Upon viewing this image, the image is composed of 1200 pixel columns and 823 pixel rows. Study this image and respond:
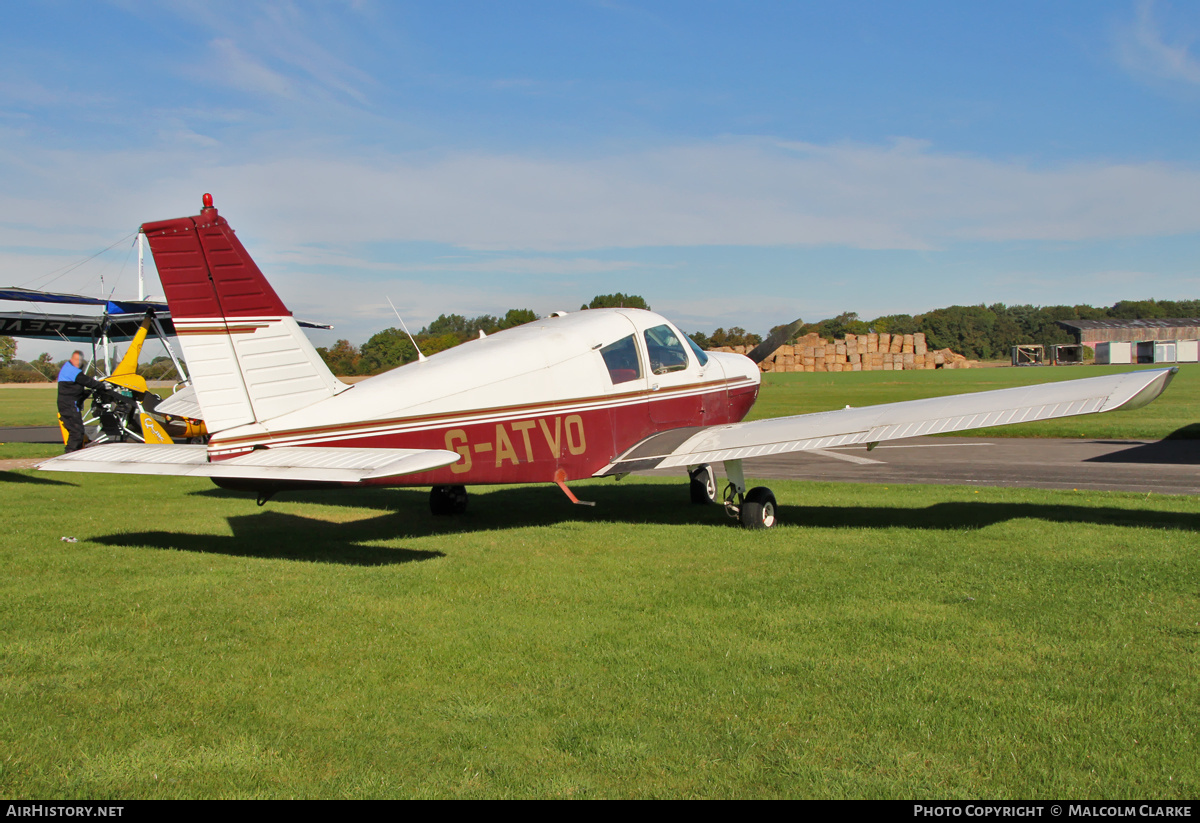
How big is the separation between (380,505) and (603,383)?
14.1 ft

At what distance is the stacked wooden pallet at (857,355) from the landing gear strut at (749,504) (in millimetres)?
76638

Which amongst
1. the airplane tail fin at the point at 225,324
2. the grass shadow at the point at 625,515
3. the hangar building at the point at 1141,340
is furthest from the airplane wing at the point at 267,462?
the hangar building at the point at 1141,340

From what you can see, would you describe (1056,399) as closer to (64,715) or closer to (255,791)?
(255,791)

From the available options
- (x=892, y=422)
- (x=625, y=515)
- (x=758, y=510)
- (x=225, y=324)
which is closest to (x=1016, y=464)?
(x=892, y=422)

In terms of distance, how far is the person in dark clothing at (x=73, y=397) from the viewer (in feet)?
52.1

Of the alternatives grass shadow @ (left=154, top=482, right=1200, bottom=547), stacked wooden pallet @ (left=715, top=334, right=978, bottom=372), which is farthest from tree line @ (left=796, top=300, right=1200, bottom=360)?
grass shadow @ (left=154, top=482, right=1200, bottom=547)

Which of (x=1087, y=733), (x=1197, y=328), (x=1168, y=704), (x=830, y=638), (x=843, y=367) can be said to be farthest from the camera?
(x=1197, y=328)

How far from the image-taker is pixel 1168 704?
4.14 m

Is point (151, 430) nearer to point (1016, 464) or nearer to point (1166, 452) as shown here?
point (1016, 464)

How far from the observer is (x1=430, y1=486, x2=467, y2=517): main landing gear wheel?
10.8 m

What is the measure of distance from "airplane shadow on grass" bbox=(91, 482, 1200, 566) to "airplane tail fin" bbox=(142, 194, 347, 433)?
5.29ft

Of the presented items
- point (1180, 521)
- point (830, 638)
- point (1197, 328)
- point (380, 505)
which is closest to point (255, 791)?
point (830, 638)

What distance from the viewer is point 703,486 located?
11500mm

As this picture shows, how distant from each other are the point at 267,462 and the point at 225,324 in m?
1.44
